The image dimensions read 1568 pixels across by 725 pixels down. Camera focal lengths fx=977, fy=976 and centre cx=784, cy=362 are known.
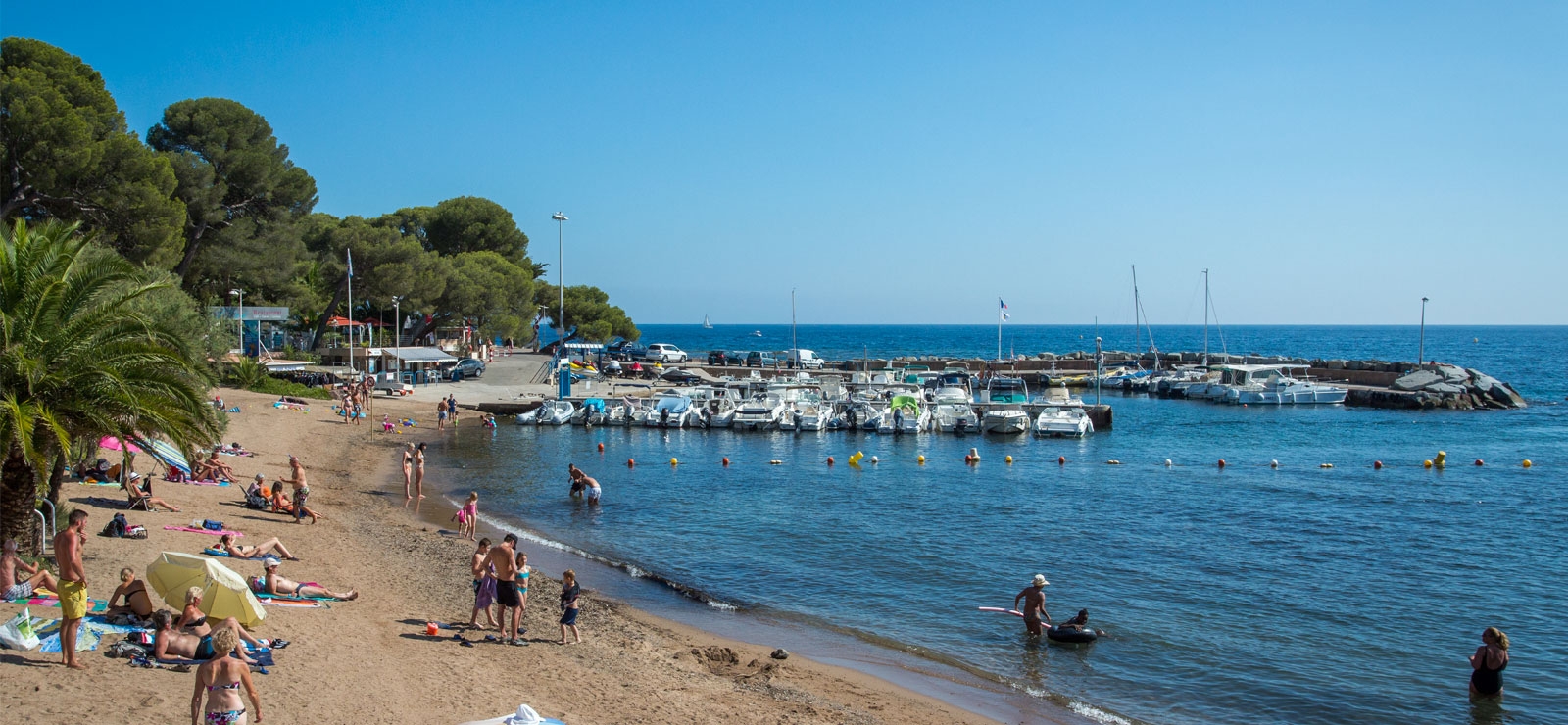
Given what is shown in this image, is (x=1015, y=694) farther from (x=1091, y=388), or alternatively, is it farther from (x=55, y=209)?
(x=1091, y=388)

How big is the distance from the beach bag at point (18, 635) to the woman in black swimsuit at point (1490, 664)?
17.9 metres

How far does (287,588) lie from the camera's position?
14469 millimetres

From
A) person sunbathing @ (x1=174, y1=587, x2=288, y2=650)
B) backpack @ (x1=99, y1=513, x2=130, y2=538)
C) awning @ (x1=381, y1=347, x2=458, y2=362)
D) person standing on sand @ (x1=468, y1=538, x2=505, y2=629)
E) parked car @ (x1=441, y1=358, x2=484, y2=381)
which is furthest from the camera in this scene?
parked car @ (x1=441, y1=358, x2=484, y2=381)

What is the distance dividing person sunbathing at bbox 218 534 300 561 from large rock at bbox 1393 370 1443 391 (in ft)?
220

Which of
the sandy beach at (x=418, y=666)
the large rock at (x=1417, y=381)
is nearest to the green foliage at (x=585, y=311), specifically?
the large rock at (x=1417, y=381)

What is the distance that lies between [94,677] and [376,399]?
133ft

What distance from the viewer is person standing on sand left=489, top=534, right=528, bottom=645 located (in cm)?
1372

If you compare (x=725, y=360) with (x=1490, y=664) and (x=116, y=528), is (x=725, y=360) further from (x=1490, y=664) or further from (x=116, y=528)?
(x=1490, y=664)

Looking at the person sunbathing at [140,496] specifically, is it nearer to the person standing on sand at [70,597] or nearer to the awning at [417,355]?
the person standing on sand at [70,597]

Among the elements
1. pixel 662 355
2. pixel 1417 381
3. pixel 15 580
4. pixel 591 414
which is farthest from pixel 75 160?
pixel 1417 381

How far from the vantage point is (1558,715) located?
43.4ft

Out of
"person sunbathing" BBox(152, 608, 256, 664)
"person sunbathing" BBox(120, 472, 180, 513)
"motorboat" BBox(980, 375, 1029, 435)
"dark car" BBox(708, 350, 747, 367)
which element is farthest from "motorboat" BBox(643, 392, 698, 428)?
"person sunbathing" BBox(152, 608, 256, 664)

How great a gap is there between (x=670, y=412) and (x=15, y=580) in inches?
1363

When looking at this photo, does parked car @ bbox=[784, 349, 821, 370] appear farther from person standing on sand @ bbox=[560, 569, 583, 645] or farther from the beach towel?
person standing on sand @ bbox=[560, 569, 583, 645]
